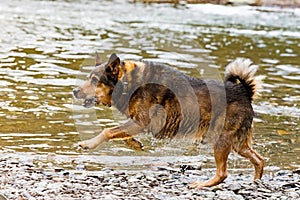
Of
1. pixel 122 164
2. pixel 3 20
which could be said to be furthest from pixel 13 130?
pixel 3 20

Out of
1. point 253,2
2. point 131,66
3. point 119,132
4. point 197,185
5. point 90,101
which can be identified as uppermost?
point 131,66

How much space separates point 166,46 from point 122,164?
30.6 ft

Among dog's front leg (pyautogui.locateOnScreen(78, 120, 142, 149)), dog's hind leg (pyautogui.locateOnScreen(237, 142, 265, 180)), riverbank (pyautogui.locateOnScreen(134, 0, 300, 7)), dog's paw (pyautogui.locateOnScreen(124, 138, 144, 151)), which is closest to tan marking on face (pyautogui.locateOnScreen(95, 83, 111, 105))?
dog's front leg (pyautogui.locateOnScreen(78, 120, 142, 149))

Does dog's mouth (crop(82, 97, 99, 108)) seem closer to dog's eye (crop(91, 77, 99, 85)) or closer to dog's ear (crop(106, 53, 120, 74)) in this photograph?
dog's eye (crop(91, 77, 99, 85))

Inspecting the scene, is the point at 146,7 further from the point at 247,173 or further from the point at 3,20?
the point at 247,173

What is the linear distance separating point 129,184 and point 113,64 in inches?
48.9

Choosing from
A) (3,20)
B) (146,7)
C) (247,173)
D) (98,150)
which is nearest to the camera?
(247,173)

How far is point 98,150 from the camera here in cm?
773

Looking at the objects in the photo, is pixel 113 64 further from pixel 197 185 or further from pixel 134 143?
pixel 197 185

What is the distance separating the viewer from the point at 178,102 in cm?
668

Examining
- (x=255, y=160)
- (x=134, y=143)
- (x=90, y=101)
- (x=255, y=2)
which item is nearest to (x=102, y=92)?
(x=90, y=101)

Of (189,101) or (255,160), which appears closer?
(189,101)

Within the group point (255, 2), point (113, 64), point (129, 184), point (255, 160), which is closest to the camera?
point (129, 184)

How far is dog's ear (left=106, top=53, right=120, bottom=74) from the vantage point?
6551 mm
